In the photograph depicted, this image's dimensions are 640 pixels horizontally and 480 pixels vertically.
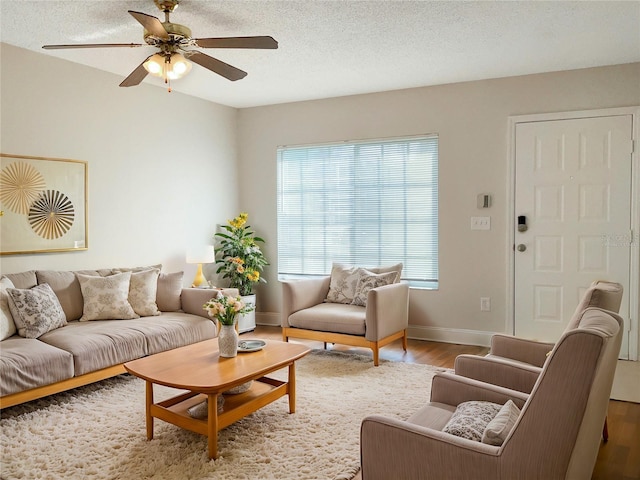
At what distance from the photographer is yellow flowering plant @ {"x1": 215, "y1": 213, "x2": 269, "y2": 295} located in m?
5.67

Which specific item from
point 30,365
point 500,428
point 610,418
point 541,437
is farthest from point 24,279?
point 610,418

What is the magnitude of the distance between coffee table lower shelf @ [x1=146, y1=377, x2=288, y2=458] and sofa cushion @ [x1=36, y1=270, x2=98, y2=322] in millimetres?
1575

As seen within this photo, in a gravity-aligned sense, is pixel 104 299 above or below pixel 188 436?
above

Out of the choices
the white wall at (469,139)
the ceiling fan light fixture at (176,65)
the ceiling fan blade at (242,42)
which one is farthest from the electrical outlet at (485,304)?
the ceiling fan light fixture at (176,65)

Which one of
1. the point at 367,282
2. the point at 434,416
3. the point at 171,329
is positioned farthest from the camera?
the point at 367,282

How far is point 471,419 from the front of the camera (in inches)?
78.0

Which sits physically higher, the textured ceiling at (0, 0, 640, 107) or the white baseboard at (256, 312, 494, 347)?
the textured ceiling at (0, 0, 640, 107)

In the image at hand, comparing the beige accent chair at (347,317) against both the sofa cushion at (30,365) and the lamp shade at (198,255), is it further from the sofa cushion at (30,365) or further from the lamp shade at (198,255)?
the sofa cushion at (30,365)

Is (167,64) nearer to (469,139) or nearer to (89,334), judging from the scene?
(89,334)

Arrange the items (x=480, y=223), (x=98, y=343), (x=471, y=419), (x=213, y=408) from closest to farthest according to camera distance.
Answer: (x=471, y=419) → (x=213, y=408) → (x=98, y=343) → (x=480, y=223)

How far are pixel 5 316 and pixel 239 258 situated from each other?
247cm

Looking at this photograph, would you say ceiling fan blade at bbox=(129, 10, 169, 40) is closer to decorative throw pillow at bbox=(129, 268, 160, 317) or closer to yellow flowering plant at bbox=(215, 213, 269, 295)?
decorative throw pillow at bbox=(129, 268, 160, 317)

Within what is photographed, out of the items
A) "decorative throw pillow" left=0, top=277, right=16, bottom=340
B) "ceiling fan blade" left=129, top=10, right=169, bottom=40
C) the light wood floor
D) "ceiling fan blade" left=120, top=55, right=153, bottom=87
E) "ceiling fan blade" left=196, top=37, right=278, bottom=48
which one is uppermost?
"ceiling fan blade" left=129, top=10, right=169, bottom=40

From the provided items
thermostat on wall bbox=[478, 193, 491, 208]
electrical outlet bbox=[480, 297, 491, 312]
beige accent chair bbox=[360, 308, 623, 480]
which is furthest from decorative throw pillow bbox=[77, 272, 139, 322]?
thermostat on wall bbox=[478, 193, 491, 208]
